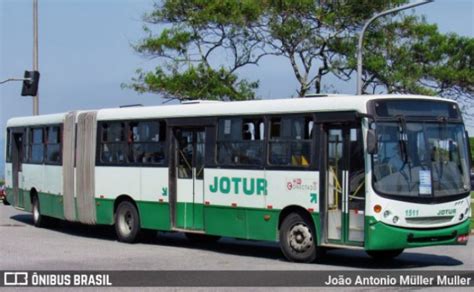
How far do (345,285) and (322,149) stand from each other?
2.99 metres

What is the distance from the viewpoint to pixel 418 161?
1371cm

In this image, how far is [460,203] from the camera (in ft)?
46.2

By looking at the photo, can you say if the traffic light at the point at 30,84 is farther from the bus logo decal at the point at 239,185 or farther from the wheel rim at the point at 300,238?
the wheel rim at the point at 300,238

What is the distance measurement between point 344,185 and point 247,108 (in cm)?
272

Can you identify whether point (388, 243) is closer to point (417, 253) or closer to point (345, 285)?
point (345, 285)

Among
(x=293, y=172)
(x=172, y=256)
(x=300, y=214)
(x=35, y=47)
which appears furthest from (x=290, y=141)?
(x=35, y=47)

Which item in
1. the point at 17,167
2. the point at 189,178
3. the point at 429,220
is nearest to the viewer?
the point at 429,220

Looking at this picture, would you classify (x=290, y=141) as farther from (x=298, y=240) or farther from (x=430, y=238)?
(x=430, y=238)

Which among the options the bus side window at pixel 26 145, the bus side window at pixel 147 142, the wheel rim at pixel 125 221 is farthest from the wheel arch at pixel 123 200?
the bus side window at pixel 26 145

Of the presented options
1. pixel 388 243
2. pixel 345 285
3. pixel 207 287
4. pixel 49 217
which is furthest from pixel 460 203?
pixel 49 217

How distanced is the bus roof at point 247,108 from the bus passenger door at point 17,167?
371cm

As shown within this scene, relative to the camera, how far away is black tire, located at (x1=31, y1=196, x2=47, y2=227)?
2228 cm

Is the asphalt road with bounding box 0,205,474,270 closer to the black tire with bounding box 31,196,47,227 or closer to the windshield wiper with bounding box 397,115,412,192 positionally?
the windshield wiper with bounding box 397,115,412,192

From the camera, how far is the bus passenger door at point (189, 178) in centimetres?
1655
